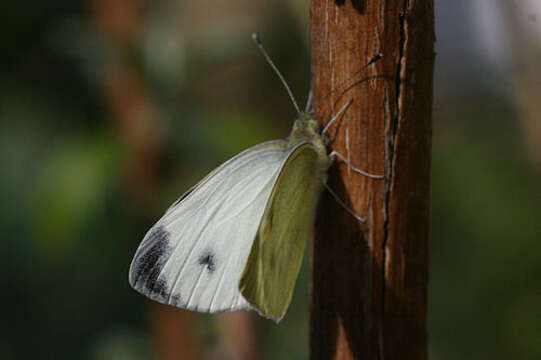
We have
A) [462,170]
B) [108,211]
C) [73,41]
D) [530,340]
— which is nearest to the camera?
[73,41]

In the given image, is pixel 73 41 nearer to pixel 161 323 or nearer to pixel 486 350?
pixel 161 323

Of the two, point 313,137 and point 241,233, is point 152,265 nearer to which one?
point 241,233

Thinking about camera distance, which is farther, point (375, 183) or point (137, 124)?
point (137, 124)

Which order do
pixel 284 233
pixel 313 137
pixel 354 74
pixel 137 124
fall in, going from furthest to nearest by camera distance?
pixel 137 124 → pixel 284 233 → pixel 313 137 → pixel 354 74

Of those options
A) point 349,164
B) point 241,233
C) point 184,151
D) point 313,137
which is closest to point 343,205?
point 349,164

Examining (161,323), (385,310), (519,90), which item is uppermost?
(519,90)

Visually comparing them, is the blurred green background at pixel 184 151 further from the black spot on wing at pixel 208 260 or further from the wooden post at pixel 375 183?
the black spot on wing at pixel 208 260

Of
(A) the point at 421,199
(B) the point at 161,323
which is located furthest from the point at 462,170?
(A) the point at 421,199

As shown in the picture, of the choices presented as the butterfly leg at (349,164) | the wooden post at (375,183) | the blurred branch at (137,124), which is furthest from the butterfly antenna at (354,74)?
the blurred branch at (137,124)
